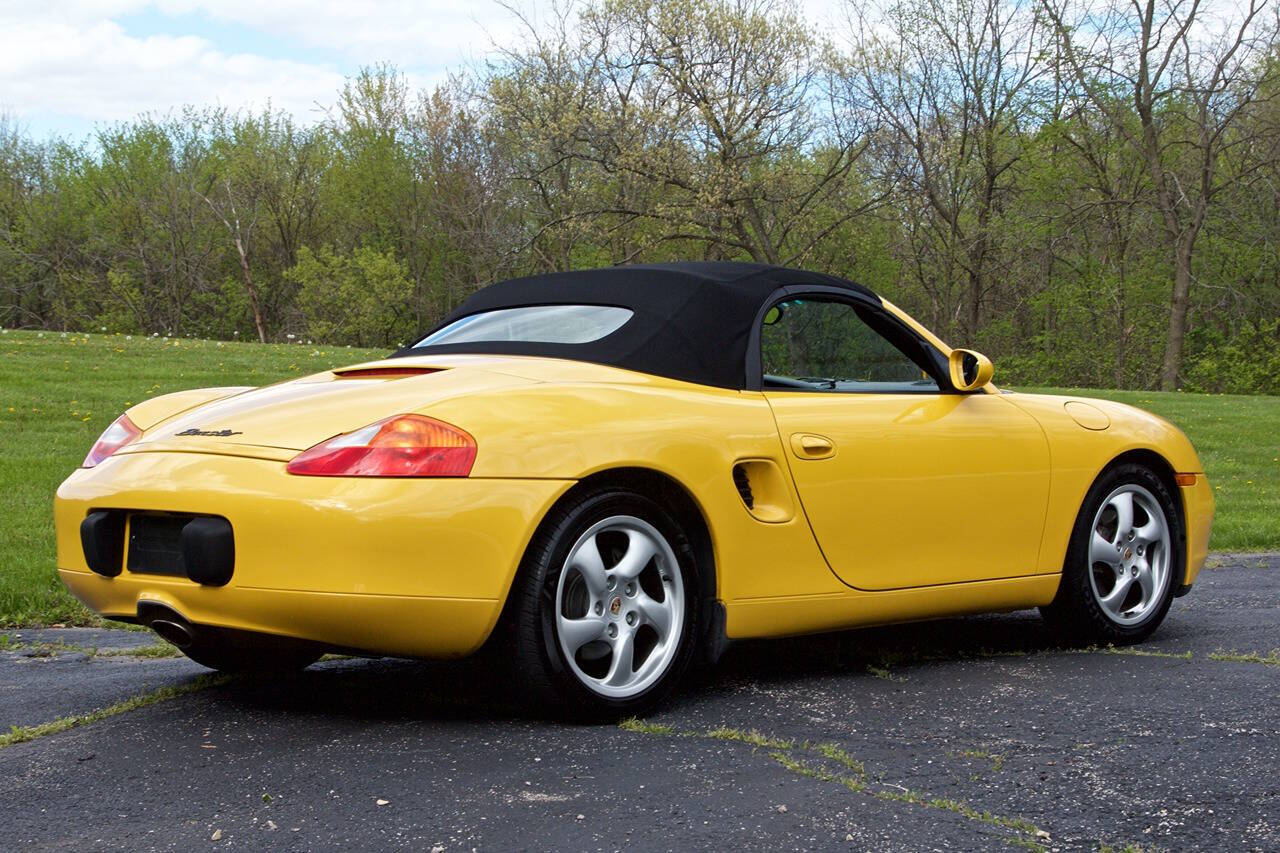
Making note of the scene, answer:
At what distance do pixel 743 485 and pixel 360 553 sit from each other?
1.23 m

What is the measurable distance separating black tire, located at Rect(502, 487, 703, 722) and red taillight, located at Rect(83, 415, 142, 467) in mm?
Answer: 1504

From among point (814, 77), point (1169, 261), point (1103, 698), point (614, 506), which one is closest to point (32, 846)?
point (614, 506)

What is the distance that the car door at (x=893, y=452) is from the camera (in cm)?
422

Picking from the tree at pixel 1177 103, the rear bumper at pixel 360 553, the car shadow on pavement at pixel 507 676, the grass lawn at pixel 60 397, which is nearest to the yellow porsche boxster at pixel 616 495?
the rear bumper at pixel 360 553

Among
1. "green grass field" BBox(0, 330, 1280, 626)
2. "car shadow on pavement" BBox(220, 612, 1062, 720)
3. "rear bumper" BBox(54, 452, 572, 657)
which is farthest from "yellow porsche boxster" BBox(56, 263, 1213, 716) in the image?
"green grass field" BBox(0, 330, 1280, 626)

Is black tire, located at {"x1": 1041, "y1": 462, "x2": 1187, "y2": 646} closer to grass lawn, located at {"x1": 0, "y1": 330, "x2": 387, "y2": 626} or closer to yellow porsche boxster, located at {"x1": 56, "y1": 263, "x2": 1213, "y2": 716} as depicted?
yellow porsche boxster, located at {"x1": 56, "y1": 263, "x2": 1213, "y2": 716}

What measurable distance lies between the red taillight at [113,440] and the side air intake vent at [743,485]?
186 cm

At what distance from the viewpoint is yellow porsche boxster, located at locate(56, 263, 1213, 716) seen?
336 centimetres

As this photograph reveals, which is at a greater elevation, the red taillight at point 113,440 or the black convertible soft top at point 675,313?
the black convertible soft top at point 675,313

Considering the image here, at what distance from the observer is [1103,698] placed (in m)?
A: 4.01

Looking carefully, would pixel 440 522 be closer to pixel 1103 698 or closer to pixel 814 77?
pixel 1103 698

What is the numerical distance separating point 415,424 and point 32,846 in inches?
50.6

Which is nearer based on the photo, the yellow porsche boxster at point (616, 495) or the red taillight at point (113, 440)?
the yellow porsche boxster at point (616, 495)

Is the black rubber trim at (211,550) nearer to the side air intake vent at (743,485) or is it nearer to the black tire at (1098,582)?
the side air intake vent at (743,485)
